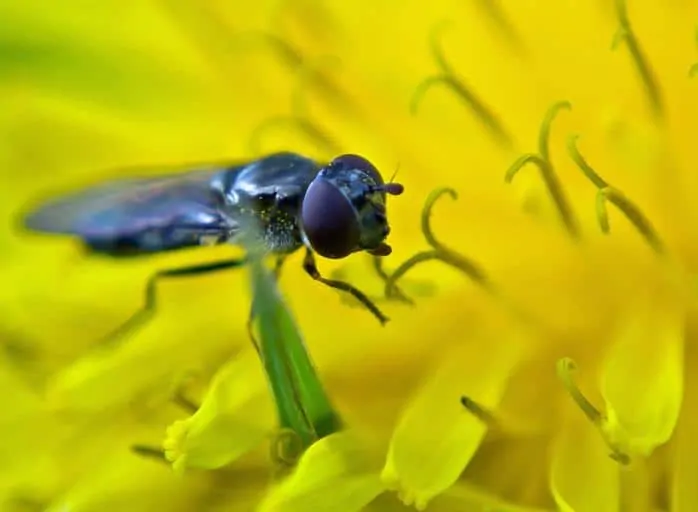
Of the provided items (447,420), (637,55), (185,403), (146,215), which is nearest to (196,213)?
(146,215)

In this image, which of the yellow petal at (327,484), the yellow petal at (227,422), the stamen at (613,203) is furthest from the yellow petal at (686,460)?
the yellow petal at (227,422)

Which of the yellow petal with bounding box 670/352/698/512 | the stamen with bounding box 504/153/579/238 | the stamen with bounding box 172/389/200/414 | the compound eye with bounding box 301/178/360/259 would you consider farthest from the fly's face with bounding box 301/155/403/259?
the yellow petal with bounding box 670/352/698/512

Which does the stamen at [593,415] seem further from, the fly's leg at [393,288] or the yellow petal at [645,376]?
the fly's leg at [393,288]

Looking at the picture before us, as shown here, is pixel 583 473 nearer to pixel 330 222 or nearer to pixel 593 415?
pixel 593 415

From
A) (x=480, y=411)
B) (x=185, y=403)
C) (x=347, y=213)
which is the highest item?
(x=347, y=213)

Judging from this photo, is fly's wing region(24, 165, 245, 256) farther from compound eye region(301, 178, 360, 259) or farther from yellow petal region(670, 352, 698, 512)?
yellow petal region(670, 352, 698, 512)
